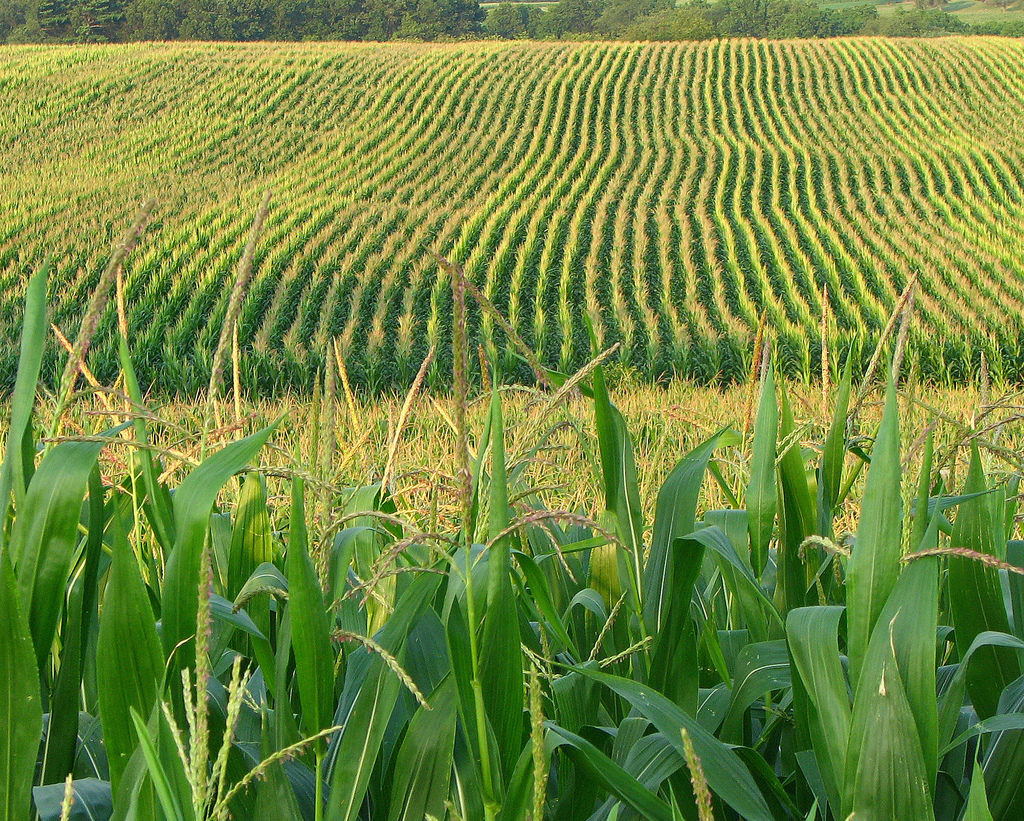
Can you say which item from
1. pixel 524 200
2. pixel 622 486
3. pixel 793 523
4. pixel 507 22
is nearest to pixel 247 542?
pixel 622 486

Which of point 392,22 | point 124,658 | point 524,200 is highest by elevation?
point 392,22

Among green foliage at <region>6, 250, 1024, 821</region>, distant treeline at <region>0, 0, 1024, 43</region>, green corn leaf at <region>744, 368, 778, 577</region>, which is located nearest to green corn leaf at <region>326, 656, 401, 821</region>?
green foliage at <region>6, 250, 1024, 821</region>

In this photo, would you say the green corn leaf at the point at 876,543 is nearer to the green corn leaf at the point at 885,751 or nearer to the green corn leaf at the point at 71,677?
the green corn leaf at the point at 885,751

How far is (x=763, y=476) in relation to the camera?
3.71 ft

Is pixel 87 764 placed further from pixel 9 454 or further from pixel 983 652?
pixel 983 652

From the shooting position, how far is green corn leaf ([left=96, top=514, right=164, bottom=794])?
2.46ft

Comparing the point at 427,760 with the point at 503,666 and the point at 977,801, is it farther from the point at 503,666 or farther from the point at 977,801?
the point at 977,801

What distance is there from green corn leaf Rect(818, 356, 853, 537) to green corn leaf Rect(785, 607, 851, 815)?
14.9 inches

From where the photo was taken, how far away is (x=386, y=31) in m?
58.8

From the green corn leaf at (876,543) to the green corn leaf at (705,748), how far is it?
0.44 feet

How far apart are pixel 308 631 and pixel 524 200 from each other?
1630 cm

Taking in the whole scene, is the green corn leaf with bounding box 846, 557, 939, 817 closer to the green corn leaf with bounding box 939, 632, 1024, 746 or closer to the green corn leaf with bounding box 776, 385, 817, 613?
the green corn leaf with bounding box 939, 632, 1024, 746

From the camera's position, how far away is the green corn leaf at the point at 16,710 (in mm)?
722

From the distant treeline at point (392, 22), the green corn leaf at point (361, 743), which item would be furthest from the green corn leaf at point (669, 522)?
the distant treeline at point (392, 22)
